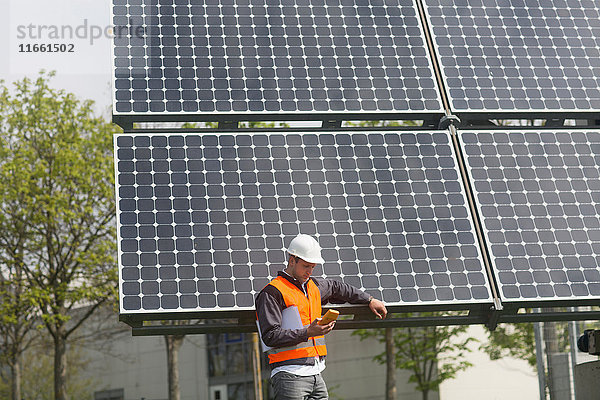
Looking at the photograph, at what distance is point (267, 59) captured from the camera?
7.32 meters

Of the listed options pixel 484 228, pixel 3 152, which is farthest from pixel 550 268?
pixel 3 152

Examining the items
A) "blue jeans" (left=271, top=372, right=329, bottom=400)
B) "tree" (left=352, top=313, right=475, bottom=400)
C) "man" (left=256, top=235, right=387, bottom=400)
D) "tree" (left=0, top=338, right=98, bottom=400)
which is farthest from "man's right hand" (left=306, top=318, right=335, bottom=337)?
"tree" (left=0, top=338, right=98, bottom=400)

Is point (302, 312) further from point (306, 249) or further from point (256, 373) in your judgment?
point (256, 373)

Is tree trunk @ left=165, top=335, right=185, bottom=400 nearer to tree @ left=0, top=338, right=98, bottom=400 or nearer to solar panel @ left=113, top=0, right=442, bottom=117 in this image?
tree @ left=0, top=338, right=98, bottom=400

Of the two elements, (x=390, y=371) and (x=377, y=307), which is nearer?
(x=377, y=307)

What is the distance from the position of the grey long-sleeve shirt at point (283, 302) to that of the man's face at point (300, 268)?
0.05 m

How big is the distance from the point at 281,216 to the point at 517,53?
348 cm

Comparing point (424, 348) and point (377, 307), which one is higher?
point (424, 348)

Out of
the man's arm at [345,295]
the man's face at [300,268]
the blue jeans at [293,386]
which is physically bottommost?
the blue jeans at [293,386]

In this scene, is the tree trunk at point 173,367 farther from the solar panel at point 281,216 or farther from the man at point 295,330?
the man at point 295,330

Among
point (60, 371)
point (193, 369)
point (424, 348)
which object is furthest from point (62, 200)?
point (193, 369)

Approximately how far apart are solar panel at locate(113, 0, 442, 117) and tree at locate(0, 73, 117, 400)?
19356mm

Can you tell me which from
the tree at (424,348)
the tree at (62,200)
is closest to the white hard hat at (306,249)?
the tree at (62,200)

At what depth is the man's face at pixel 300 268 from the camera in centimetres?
547
